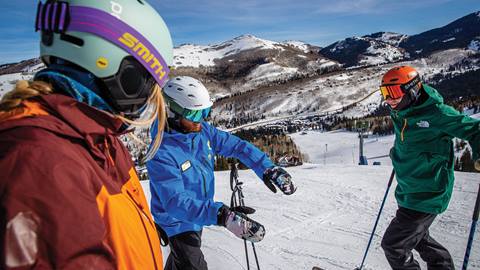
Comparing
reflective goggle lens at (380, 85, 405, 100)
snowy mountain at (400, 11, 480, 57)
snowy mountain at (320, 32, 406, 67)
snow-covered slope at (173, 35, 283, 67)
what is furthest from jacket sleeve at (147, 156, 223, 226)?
snowy mountain at (400, 11, 480, 57)

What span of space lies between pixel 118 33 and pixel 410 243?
3223 millimetres

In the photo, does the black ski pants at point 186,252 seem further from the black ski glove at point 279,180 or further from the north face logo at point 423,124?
the north face logo at point 423,124

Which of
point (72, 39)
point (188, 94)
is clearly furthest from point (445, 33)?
point (72, 39)

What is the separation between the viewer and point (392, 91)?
3.48 m

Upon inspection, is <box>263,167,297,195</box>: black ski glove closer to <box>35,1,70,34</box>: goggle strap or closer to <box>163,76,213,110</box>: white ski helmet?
<box>163,76,213,110</box>: white ski helmet

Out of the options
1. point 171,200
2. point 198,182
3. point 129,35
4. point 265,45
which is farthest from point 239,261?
point 265,45

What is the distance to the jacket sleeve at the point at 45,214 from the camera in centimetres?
74

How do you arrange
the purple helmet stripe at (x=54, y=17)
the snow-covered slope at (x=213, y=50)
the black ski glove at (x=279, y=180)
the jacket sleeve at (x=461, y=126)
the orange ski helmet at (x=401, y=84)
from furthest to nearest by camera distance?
the snow-covered slope at (x=213, y=50) → the orange ski helmet at (x=401, y=84) → the black ski glove at (x=279, y=180) → the jacket sleeve at (x=461, y=126) → the purple helmet stripe at (x=54, y=17)

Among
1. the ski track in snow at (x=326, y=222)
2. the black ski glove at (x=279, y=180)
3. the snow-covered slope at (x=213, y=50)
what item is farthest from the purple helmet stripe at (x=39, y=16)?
the snow-covered slope at (x=213, y=50)

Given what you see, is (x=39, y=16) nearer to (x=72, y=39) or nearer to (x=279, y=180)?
(x=72, y=39)

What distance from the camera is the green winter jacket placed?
10.2 ft

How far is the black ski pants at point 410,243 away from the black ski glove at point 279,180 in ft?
3.67

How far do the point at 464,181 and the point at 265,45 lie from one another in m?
102

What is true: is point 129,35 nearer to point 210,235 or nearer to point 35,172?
point 35,172
